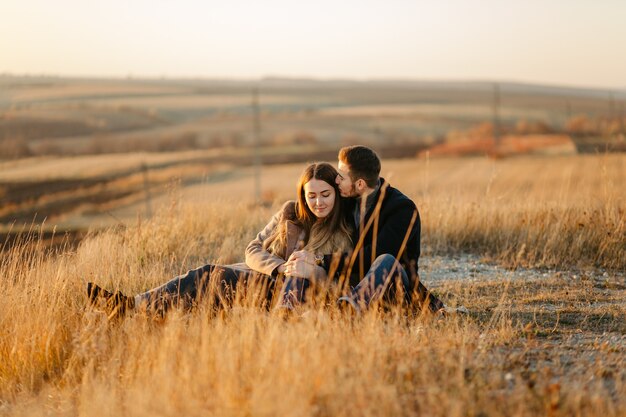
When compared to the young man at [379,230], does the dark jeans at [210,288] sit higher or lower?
lower

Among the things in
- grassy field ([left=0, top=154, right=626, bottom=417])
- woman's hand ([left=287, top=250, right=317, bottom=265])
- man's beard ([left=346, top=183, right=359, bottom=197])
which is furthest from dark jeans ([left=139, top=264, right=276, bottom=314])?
man's beard ([left=346, top=183, right=359, bottom=197])

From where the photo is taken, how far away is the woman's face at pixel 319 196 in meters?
5.25

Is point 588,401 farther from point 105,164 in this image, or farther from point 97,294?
point 105,164

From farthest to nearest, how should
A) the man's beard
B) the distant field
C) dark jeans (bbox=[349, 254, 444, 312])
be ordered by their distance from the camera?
the distant field
the man's beard
dark jeans (bbox=[349, 254, 444, 312])

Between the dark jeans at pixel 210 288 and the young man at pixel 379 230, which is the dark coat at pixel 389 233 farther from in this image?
the dark jeans at pixel 210 288

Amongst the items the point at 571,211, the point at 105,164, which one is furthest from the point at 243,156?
the point at 571,211

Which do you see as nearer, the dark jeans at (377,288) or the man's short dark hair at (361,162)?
the dark jeans at (377,288)

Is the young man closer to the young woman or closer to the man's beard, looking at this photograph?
the man's beard

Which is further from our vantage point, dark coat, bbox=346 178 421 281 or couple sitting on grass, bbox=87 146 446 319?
dark coat, bbox=346 178 421 281

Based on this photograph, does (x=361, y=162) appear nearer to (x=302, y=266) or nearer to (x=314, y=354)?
(x=302, y=266)

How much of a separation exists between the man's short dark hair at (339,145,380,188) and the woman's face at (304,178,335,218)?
0.19 meters

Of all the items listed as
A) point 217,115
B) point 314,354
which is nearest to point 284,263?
point 314,354

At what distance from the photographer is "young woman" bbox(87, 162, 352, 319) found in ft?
16.7

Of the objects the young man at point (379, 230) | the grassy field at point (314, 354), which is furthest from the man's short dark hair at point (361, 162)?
the grassy field at point (314, 354)
